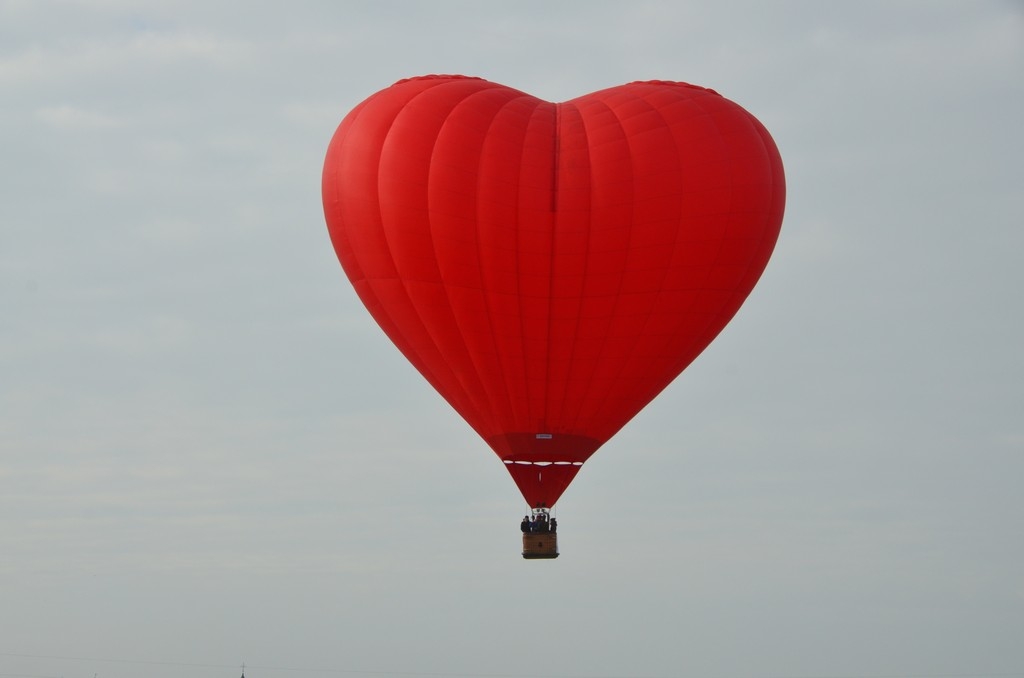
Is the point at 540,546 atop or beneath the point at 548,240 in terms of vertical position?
beneath

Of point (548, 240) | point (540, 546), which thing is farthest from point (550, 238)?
point (540, 546)

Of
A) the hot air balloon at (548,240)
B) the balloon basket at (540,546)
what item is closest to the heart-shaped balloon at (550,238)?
the hot air balloon at (548,240)

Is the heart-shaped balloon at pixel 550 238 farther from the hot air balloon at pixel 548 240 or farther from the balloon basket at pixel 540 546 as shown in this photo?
the balloon basket at pixel 540 546

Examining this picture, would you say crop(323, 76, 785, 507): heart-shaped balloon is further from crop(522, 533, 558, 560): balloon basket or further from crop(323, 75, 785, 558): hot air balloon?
crop(522, 533, 558, 560): balloon basket

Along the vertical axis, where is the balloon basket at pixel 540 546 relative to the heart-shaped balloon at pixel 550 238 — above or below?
below

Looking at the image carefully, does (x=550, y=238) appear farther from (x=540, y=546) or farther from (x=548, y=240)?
(x=540, y=546)

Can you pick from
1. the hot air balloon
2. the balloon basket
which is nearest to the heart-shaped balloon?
the hot air balloon

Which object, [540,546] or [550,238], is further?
[540,546]
